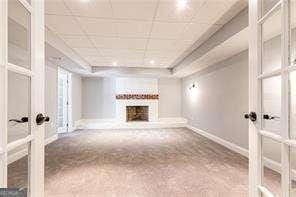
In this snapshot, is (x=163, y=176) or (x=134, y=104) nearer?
(x=163, y=176)

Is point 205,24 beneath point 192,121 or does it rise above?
above

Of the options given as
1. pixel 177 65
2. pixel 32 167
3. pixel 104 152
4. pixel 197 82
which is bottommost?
pixel 104 152

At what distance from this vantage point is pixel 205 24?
11.2ft

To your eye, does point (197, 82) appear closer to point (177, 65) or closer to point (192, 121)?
point (177, 65)

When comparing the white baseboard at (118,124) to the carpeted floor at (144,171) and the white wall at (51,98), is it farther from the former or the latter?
the carpeted floor at (144,171)

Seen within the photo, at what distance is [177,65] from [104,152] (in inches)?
154

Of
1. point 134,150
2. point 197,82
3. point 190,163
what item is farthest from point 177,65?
point 190,163

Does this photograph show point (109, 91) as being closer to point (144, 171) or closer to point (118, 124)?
point (118, 124)

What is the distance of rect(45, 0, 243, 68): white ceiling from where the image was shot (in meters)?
2.76

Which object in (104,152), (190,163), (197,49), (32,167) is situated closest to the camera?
(32,167)

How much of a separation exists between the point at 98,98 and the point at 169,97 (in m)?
3.05

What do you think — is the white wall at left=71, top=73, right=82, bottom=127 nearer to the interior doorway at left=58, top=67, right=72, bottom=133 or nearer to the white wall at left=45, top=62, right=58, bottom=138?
the interior doorway at left=58, top=67, right=72, bottom=133

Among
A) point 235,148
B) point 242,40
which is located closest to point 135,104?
point 235,148

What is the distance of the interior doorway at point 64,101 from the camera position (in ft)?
23.6
